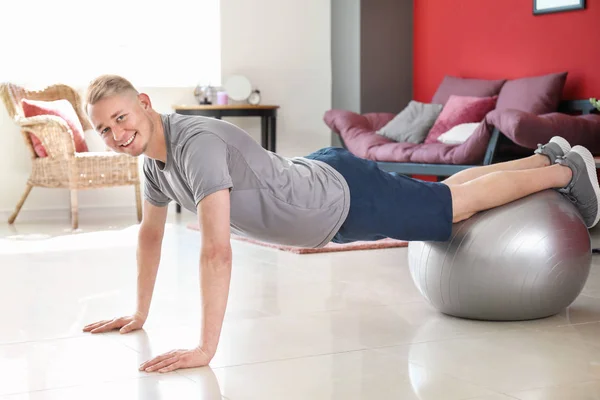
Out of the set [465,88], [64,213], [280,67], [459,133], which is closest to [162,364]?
[459,133]

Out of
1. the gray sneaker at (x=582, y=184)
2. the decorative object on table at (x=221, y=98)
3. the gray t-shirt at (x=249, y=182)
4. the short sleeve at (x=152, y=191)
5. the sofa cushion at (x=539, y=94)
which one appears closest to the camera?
the gray t-shirt at (x=249, y=182)

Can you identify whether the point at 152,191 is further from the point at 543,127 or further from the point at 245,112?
the point at 245,112

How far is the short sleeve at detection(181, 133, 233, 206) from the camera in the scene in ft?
7.19

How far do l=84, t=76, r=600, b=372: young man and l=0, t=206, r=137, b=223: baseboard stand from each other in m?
3.68

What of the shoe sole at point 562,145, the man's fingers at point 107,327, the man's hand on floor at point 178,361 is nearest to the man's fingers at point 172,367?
the man's hand on floor at point 178,361

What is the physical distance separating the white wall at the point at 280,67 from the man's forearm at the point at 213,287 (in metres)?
4.43

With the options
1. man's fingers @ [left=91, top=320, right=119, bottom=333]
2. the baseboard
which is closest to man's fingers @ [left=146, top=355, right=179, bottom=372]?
man's fingers @ [left=91, top=320, right=119, bottom=333]

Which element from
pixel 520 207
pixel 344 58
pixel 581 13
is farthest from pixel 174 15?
pixel 520 207

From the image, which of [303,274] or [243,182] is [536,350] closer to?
[243,182]

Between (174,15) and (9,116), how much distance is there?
1.58m

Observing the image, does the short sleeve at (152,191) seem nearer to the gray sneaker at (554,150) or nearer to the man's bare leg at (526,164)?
the man's bare leg at (526,164)

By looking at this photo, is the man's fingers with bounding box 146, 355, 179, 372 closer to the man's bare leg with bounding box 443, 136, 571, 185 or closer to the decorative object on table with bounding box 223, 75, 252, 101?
the man's bare leg with bounding box 443, 136, 571, 185

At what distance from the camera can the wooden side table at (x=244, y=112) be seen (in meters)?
6.27

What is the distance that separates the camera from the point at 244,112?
6.43m
